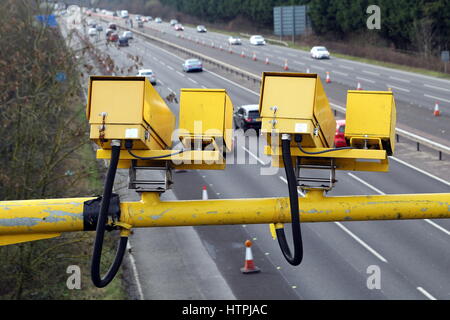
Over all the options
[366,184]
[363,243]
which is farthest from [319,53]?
[363,243]

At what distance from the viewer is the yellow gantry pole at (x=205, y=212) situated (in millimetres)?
5164

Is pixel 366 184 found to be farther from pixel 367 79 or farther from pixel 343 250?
pixel 367 79

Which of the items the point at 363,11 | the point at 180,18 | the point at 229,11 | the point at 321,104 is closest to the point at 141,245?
the point at 321,104

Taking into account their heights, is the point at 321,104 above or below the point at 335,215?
above

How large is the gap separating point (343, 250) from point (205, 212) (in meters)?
14.2

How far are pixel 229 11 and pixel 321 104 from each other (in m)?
103

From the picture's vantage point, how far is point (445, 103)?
38.5 metres

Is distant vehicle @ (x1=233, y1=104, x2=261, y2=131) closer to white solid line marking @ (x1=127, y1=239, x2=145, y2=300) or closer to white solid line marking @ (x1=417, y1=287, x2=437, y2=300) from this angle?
white solid line marking @ (x1=127, y1=239, x2=145, y2=300)

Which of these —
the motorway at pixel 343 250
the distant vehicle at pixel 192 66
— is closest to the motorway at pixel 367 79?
the distant vehicle at pixel 192 66

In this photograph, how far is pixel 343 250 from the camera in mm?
18969

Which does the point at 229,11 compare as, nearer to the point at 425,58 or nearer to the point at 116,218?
the point at 425,58

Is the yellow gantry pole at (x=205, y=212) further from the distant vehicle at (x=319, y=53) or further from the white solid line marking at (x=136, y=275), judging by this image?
the distant vehicle at (x=319, y=53)

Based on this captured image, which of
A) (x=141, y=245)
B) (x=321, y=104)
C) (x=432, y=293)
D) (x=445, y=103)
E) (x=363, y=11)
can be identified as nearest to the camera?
(x=321, y=104)

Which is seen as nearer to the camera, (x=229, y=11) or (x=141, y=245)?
(x=141, y=245)
